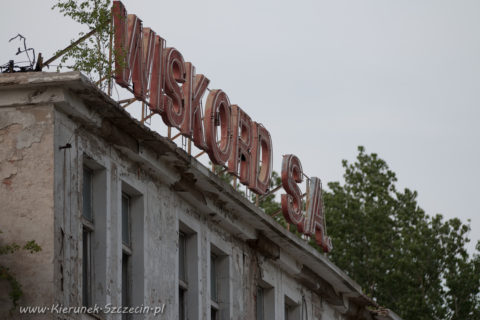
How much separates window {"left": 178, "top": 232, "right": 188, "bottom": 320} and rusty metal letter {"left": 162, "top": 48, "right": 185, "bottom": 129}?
218 centimetres

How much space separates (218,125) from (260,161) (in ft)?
8.47

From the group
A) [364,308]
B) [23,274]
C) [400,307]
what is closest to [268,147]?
[364,308]

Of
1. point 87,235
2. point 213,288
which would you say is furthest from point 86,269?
point 213,288

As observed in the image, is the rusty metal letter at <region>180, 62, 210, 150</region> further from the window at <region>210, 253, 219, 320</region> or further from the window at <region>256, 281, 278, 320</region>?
the window at <region>256, 281, 278, 320</region>

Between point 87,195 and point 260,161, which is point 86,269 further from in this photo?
point 260,161

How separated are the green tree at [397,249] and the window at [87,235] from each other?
104 feet

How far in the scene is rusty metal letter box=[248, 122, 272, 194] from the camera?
30.2m

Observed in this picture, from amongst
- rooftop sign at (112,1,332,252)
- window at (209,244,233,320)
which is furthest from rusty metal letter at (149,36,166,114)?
window at (209,244,233,320)

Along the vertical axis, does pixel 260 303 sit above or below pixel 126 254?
above

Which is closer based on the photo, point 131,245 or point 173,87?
point 131,245

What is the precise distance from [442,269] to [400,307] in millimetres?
2252

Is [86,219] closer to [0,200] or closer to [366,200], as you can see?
[0,200]

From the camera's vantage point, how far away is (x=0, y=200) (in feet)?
71.4

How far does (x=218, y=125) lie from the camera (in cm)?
2889
